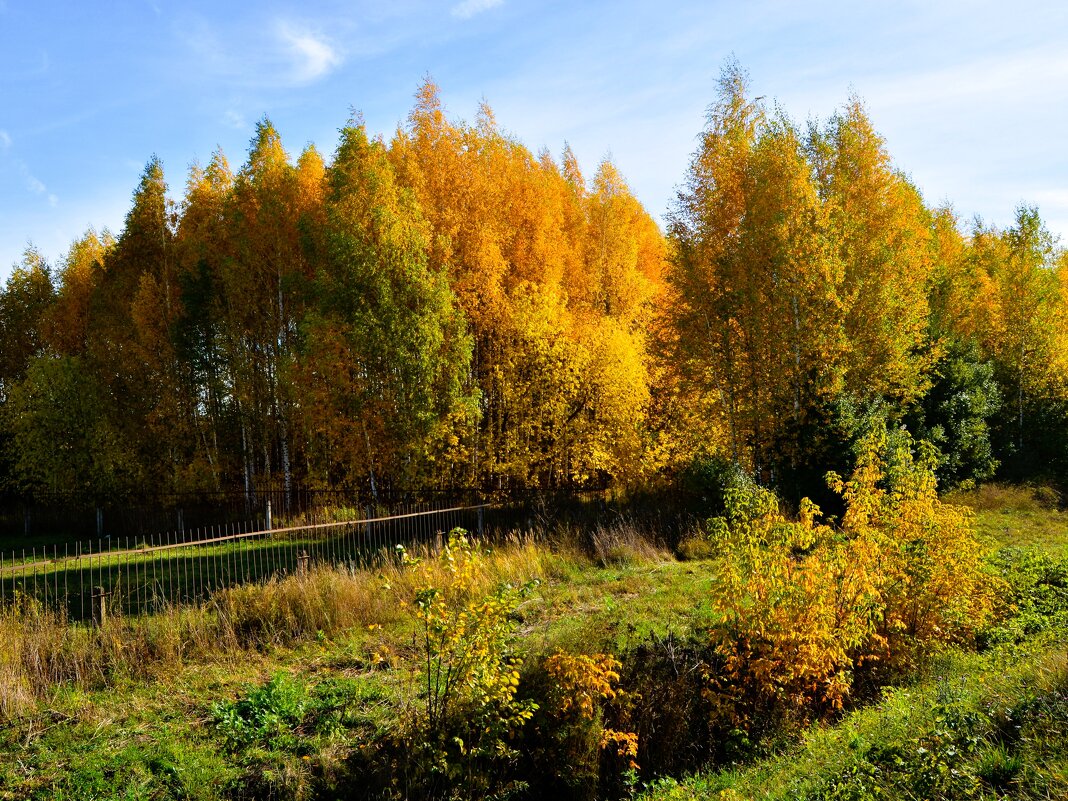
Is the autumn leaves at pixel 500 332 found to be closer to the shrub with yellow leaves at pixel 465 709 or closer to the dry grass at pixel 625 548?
the dry grass at pixel 625 548

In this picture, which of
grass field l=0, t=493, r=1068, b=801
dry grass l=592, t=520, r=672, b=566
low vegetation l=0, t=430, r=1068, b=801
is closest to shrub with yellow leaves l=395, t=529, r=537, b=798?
low vegetation l=0, t=430, r=1068, b=801

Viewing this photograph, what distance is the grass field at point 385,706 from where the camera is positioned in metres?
4.80

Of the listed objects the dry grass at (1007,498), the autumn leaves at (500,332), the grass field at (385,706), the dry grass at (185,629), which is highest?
the autumn leaves at (500,332)

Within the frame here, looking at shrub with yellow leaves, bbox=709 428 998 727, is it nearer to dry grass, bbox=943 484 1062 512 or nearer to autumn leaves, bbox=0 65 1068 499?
autumn leaves, bbox=0 65 1068 499

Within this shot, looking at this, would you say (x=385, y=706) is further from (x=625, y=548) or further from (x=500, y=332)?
(x=500, y=332)

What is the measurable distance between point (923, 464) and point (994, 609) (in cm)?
234

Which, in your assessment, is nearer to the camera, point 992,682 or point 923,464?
point 992,682

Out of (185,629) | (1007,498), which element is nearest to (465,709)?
(185,629)

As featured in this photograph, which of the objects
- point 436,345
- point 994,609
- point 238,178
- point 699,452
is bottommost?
point 994,609

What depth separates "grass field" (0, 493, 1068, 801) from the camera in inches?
189

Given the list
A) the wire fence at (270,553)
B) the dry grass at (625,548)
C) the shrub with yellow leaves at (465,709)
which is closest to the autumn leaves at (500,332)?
the wire fence at (270,553)

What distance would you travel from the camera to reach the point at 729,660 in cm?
677

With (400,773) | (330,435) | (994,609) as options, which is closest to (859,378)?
(994,609)

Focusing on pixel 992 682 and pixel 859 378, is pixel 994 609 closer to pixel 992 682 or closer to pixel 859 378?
pixel 992 682
